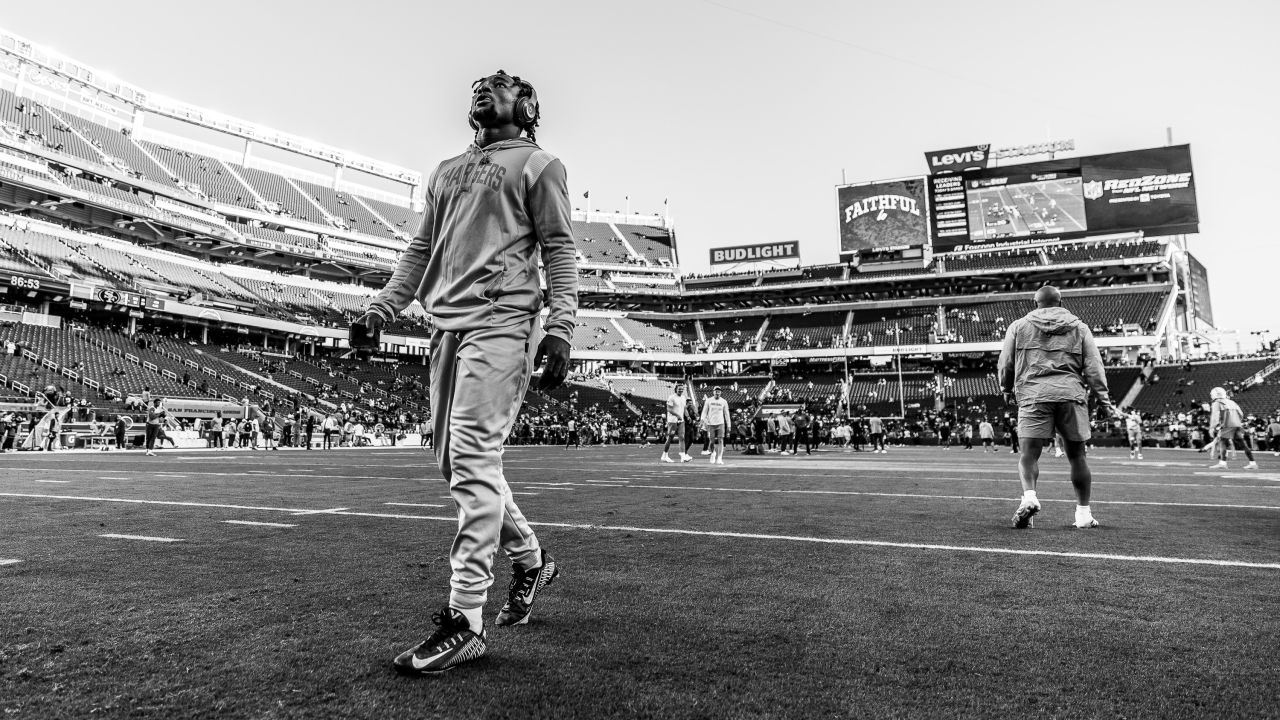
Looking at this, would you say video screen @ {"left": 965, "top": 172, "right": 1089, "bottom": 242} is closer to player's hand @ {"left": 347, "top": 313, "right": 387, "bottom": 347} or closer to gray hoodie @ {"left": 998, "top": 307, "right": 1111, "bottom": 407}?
gray hoodie @ {"left": 998, "top": 307, "right": 1111, "bottom": 407}

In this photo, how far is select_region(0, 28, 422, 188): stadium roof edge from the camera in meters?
43.3

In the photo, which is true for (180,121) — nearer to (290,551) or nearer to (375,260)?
(375,260)

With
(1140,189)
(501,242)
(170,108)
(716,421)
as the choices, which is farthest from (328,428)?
(1140,189)

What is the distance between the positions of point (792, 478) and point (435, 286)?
326 inches

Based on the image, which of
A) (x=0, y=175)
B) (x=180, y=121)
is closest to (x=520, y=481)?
(x=0, y=175)

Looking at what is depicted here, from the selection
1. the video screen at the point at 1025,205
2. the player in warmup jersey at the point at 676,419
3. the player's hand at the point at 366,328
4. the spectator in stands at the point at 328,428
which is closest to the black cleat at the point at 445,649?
the player's hand at the point at 366,328

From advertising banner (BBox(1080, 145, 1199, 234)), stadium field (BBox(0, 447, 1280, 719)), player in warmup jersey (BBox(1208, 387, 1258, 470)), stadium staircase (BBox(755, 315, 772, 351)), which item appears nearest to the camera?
stadium field (BBox(0, 447, 1280, 719))

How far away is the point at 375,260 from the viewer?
56438 millimetres

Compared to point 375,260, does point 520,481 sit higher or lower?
lower

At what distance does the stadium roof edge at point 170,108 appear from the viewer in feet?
142

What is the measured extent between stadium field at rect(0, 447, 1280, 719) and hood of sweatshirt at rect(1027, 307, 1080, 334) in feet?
4.47

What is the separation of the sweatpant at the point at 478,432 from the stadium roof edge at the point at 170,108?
55.2 meters

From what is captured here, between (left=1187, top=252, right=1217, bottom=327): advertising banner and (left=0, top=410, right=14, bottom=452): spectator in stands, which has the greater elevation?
(left=1187, top=252, right=1217, bottom=327): advertising banner

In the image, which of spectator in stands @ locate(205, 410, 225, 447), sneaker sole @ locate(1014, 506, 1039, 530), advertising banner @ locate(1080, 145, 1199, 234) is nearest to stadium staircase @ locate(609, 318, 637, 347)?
advertising banner @ locate(1080, 145, 1199, 234)
